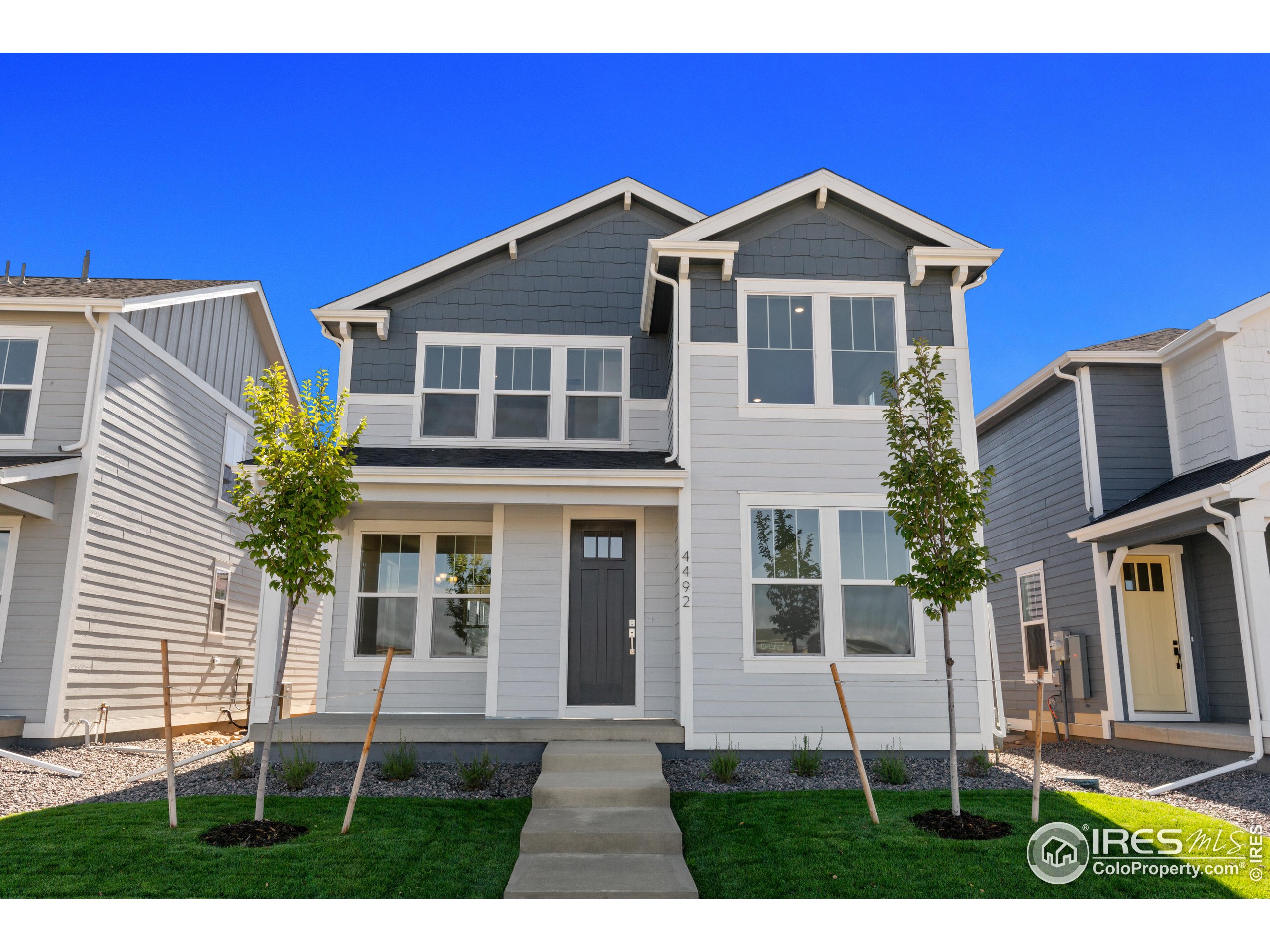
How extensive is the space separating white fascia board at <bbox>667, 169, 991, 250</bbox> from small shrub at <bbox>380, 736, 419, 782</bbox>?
643 cm

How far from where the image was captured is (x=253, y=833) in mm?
5930

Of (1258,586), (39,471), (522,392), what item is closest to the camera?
(1258,586)

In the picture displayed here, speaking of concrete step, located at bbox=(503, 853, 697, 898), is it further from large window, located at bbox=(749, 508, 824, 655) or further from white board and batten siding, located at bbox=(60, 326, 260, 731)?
white board and batten siding, located at bbox=(60, 326, 260, 731)

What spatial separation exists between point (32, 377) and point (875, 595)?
10988mm

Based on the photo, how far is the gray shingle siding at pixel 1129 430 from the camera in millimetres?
12164

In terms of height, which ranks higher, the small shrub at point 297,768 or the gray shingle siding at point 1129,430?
the gray shingle siding at point 1129,430

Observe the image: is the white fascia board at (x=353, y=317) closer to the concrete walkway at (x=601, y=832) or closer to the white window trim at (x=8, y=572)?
the white window trim at (x=8, y=572)

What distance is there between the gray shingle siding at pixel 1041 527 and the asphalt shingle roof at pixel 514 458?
17.7 feet

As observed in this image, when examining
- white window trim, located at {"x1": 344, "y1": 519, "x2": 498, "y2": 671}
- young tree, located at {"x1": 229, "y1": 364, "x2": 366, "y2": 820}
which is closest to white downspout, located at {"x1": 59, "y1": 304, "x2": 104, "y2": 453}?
white window trim, located at {"x1": 344, "y1": 519, "x2": 498, "y2": 671}

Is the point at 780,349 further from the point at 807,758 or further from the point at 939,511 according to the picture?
the point at 807,758

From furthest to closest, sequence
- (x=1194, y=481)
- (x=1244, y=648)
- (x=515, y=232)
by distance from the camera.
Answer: (x=515, y=232) < (x=1194, y=481) < (x=1244, y=648)

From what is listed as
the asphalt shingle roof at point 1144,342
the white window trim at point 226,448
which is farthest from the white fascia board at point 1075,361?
the white window trim at point 226,448

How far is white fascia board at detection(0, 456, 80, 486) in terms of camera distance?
9453 mm

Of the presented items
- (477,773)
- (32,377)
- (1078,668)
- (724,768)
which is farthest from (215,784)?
(1078,668)
